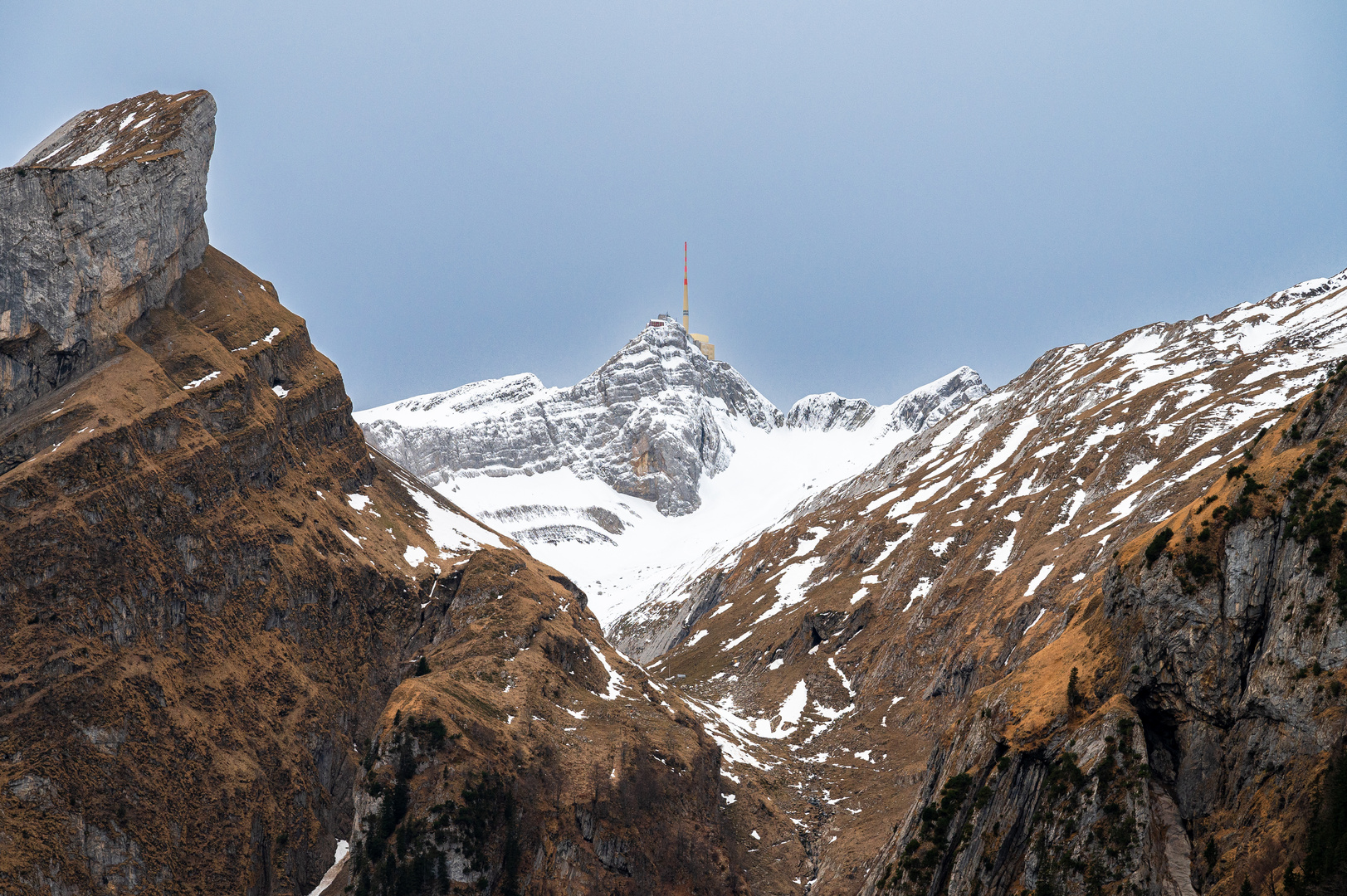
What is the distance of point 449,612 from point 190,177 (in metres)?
64.5

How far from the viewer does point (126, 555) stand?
94.1 metres

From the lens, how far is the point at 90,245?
108 metres

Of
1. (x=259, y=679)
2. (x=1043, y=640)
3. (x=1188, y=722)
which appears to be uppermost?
(x=1043, y=640)

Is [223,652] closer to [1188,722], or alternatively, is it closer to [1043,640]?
[1043,640]

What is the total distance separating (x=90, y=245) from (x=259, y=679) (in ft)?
173

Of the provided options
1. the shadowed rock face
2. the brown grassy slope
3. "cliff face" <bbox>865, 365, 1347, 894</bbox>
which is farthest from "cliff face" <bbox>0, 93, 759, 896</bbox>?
"cliff face" <bbox>865, 365, 1347, 894</bbox>

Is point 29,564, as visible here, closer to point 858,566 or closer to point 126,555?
point 126,555

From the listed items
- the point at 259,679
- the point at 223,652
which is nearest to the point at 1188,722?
the point at 259,679

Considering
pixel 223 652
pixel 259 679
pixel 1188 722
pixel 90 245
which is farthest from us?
pixel 90 245

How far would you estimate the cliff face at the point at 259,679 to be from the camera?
8131cm

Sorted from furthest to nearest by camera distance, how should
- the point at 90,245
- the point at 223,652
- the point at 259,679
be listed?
the point at 90,245, the point at 259,679, the point at 223,652

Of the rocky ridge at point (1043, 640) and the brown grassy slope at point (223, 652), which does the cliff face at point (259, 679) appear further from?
the rocky ridge at point (1043, 640)

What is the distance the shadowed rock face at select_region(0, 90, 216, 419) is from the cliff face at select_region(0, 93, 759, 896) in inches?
20.4

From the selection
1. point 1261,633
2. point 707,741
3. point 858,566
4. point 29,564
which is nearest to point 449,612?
point 707,741
